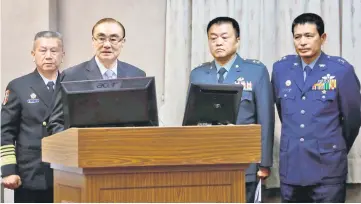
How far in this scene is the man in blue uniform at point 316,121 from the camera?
3695mm

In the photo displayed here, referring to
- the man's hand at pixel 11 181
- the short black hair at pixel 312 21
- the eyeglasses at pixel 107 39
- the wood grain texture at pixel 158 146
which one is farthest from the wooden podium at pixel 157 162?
the short black hair at pixel 312 21

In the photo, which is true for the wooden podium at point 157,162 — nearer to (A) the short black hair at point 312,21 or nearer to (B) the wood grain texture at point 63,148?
(B) the wood grain texture at point 63,148

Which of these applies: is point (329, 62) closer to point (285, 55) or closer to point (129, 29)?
point (285, 55)

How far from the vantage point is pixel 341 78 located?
377cm

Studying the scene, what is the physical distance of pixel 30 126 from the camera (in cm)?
372

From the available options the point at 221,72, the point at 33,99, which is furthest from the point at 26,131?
the point at 221,72

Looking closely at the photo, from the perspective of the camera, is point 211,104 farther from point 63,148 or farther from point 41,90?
point 41,90

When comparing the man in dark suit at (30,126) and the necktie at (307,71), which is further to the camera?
the necktie at (307,71)

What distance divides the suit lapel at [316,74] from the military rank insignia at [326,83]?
2 cm

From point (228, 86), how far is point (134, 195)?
2.17 ft

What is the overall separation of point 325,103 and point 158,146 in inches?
68.2

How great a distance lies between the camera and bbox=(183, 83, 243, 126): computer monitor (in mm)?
2619

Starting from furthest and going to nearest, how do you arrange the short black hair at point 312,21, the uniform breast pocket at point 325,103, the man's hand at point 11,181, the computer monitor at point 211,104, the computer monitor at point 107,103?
the short black hair at point 312,21 → the uniform breast pocket at point 325,103 → the man's hand at point 11,181 → the computer monitor at point 211,104 → the computer monitor at point 107,103

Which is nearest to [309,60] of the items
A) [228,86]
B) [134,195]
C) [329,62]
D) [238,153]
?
[329,62]
